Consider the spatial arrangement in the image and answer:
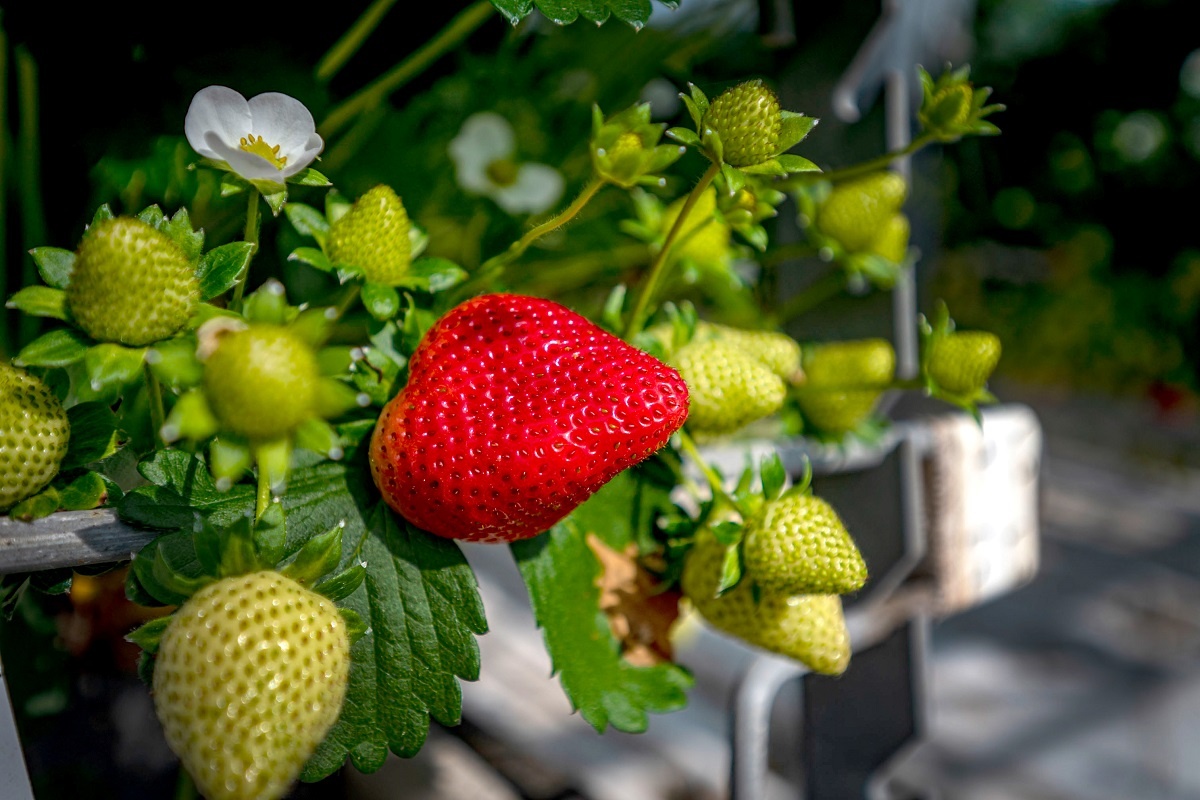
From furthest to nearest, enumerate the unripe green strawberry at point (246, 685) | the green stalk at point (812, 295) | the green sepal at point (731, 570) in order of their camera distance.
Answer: the green stalk at point (812, 295)
the green sepal at point (731, 570)
the unripe green strawberry at point (246, 685)

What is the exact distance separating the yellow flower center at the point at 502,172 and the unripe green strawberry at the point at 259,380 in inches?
12.0

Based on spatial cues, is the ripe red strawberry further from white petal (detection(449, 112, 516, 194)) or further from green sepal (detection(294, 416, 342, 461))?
white petal (detection(449, 112, 516, 194))

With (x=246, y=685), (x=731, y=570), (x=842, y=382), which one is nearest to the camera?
(x=246, y=685)

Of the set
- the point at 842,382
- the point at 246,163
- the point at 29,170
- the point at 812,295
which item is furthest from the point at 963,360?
the point at 29,170

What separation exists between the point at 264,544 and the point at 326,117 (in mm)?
255

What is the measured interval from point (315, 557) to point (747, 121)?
180 millimetres

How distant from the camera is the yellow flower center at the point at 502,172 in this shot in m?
0.52

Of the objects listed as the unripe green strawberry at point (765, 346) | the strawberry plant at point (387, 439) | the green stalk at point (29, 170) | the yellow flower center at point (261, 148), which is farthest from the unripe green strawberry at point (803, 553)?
the green stalk at point (29, 170)

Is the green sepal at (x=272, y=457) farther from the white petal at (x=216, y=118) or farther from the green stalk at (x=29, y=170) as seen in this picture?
the green stalk at (x=29, y=170)

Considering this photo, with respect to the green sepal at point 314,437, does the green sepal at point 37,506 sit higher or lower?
lower

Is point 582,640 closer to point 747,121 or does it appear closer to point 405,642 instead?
point 405,642

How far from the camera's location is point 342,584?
25 centimetres

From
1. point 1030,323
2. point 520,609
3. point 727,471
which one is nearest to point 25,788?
point 727,471

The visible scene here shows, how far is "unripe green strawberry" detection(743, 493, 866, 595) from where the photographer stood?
0.29 m
